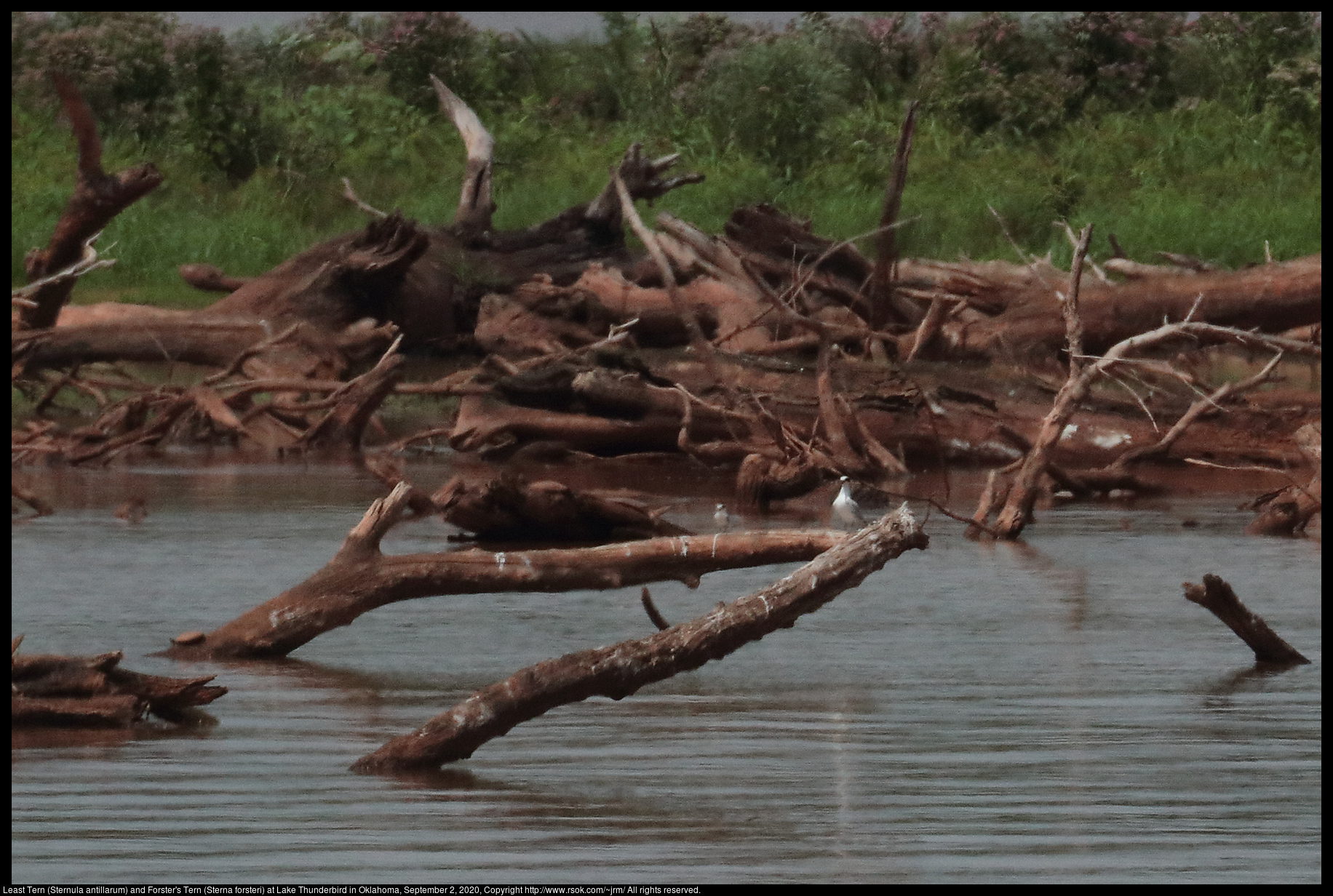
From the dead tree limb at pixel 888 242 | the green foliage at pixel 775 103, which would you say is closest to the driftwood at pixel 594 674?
the dead tree limb at pixel 888 242

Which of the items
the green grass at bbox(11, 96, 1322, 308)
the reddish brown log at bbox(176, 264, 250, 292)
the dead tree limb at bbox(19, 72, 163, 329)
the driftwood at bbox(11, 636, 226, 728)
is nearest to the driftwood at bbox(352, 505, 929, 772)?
the driftwood at bbox(11, 636, 226, 728)

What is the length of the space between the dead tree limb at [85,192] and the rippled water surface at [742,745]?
3.36 m

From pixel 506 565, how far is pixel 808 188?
61.3 feet

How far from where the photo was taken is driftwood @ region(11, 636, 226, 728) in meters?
6.14

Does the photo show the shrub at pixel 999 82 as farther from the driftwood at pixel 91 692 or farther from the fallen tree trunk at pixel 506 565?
the driftwood at pixel 91 692

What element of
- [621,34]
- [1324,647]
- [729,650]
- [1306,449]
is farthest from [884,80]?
A: [729,650]

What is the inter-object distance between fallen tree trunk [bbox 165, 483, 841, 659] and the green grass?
15.4 m

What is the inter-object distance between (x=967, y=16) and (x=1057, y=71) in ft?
5.60

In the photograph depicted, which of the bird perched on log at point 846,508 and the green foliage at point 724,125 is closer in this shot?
the bird perched on log at point 846,508

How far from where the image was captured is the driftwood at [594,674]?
228 inches

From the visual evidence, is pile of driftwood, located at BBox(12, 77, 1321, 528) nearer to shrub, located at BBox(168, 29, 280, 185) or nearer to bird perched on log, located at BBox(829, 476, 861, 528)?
bird perched on log, located at BBox(829, 476, 861, 528)

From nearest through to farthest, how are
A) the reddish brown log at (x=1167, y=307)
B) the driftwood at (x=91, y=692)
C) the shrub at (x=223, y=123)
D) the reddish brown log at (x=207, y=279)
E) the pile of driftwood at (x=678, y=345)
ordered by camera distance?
the driftwood at (x=91, y=692)
the pile of driftwood at (x=678, y=345)
the reddish brown log at (x=1167, y=307)
the reddish brown log at (x=207, y=279)
the shrub at (x=223, y=123)

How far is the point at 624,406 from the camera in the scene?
1336 centimetres
